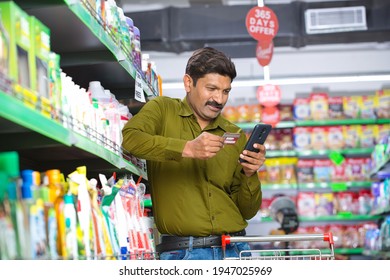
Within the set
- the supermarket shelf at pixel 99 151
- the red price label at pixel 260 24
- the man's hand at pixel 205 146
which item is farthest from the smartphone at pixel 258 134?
the red price label at pixel 260 24

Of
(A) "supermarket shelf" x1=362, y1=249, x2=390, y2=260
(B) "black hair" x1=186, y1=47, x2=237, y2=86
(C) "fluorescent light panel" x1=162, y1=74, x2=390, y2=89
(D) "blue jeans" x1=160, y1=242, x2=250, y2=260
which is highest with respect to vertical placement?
(C) "fluorescent light panel" x1=162, y1=74, x2=390, y2=89

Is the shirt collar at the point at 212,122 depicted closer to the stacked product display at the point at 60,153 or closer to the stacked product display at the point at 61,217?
the stacked product display at the point at 60,153

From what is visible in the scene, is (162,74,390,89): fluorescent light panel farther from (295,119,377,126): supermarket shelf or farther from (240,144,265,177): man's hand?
(240,144,265,177): man's hand

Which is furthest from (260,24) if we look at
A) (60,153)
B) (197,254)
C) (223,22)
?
(60,153)

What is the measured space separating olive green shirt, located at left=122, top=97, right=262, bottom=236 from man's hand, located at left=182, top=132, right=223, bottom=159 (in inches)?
5.5

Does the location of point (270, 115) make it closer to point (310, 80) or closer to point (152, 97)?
point (310, 80)

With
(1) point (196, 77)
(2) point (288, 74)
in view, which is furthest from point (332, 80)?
(1) point (196, 77)

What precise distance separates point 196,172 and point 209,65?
434 mm

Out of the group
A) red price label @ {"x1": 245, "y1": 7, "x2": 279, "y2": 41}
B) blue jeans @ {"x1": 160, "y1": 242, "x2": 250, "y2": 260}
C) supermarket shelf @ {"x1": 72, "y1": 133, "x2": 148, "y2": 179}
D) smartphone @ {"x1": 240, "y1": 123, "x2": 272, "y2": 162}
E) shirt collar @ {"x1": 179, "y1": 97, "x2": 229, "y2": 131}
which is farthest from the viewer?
red price label @ {"x1": 245, "y1": 7, "x2": 279, "y2": 41}

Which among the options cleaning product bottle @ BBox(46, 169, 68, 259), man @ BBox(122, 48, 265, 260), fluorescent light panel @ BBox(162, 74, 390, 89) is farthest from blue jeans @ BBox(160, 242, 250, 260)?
fluorescent light panel @ BBox(162, 74, 390, 89)

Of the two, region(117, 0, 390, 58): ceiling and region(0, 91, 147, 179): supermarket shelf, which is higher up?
region(117, 0, 390, 58): ceiling

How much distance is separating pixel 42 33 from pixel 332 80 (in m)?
7.91

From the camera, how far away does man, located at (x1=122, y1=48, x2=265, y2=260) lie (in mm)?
2838
